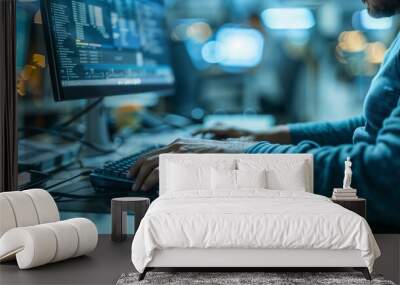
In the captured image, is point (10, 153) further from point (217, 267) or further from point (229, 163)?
point (217, 267)

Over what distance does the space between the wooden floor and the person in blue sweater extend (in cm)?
163

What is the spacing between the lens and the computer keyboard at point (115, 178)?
24.8 feet

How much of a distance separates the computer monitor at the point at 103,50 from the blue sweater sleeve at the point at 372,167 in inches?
54.6

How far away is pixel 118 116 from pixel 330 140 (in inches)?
86.2

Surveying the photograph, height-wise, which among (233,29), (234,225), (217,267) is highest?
(233,29)

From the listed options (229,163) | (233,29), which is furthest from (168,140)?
(233,29)

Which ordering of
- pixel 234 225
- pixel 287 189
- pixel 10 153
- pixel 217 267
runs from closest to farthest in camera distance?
pixel 234 225 → pixel 217 267 → pixel 287 189 → pixel 10 153

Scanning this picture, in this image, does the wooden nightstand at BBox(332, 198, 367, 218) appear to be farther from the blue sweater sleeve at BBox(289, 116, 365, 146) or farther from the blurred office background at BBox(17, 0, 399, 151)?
the blurred office background at BBox(17, 0, 399, 151)

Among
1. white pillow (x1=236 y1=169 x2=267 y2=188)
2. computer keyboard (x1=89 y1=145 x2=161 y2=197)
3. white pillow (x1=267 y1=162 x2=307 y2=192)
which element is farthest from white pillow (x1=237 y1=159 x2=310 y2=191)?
computer keyboard (x1=89 y1=145 x2=161 y2=197)

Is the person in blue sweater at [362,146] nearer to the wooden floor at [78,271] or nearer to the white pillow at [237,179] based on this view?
the white pillow at [237,179]

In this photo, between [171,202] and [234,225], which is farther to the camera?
[171,202]

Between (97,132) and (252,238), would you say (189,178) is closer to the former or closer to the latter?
(97,132)

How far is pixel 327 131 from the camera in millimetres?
7551

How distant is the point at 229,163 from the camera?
7.04 meters
